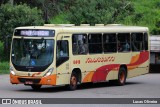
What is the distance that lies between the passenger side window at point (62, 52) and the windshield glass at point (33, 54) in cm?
32

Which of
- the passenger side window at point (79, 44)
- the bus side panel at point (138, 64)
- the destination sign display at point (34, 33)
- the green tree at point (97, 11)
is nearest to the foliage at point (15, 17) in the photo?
the green tree at point (97, 11)

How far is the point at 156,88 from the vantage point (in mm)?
28000

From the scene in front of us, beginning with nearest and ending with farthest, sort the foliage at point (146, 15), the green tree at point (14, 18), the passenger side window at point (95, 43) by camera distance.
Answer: the passenger side window at point (95, 43) < the green tree at point (14, 18) < the foliage at point (146, 15)

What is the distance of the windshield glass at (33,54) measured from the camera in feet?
79.2

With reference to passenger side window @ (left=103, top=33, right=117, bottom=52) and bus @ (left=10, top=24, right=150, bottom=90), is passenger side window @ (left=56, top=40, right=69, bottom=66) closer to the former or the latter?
bus @ (left=10, top=24, right=150, bottom=90)

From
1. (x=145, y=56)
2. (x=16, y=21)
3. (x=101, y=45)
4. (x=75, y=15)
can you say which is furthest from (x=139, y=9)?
(x=101, y=45)

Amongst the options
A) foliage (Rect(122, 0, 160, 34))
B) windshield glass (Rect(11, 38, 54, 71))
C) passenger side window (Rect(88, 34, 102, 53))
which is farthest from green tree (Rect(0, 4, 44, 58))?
windshield glass (Rect(11, 38, 54, 71))

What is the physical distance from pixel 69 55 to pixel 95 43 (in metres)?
2.46

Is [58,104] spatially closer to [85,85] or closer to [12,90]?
[12,90]

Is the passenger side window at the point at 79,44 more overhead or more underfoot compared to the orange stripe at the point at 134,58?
more overhead

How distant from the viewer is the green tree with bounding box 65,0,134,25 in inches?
1982

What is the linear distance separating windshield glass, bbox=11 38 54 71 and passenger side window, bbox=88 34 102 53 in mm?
2858

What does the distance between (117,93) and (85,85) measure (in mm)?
4700

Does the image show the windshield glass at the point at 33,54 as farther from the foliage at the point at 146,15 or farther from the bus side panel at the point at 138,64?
the foliage at the point at 146,15
